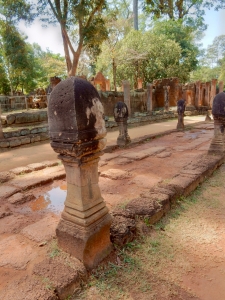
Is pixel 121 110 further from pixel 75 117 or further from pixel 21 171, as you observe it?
pixel 75 117

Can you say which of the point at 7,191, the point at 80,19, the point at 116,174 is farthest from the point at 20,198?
the point at 80,19

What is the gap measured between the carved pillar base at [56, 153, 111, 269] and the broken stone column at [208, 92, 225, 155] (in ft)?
11.9

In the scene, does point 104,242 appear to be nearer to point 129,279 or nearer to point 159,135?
point 129,279

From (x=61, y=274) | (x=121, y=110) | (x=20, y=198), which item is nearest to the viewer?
(x=61, y=274)

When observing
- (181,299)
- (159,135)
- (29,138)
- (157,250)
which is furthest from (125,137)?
(181,299)

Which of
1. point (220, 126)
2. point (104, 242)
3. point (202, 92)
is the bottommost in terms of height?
point (104, 242)

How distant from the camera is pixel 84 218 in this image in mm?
1922

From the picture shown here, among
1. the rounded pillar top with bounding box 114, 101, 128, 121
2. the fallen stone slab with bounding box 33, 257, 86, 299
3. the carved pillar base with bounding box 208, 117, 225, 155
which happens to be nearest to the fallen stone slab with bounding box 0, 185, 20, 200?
the fallen stone slab with bounding box 33, 257, 86, 299

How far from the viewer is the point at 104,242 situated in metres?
2.06

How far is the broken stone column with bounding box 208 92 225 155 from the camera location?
4.60 m

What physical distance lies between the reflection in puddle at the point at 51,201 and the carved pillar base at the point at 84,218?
1037 mm

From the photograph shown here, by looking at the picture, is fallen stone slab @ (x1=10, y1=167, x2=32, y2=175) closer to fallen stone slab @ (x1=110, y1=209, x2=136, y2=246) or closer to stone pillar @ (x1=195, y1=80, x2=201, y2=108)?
fallen stone slab @ (x1=110, y1=209, x2=136, y2=246)

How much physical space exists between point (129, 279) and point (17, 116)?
906 cm

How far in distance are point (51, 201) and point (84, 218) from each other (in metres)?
1.48
